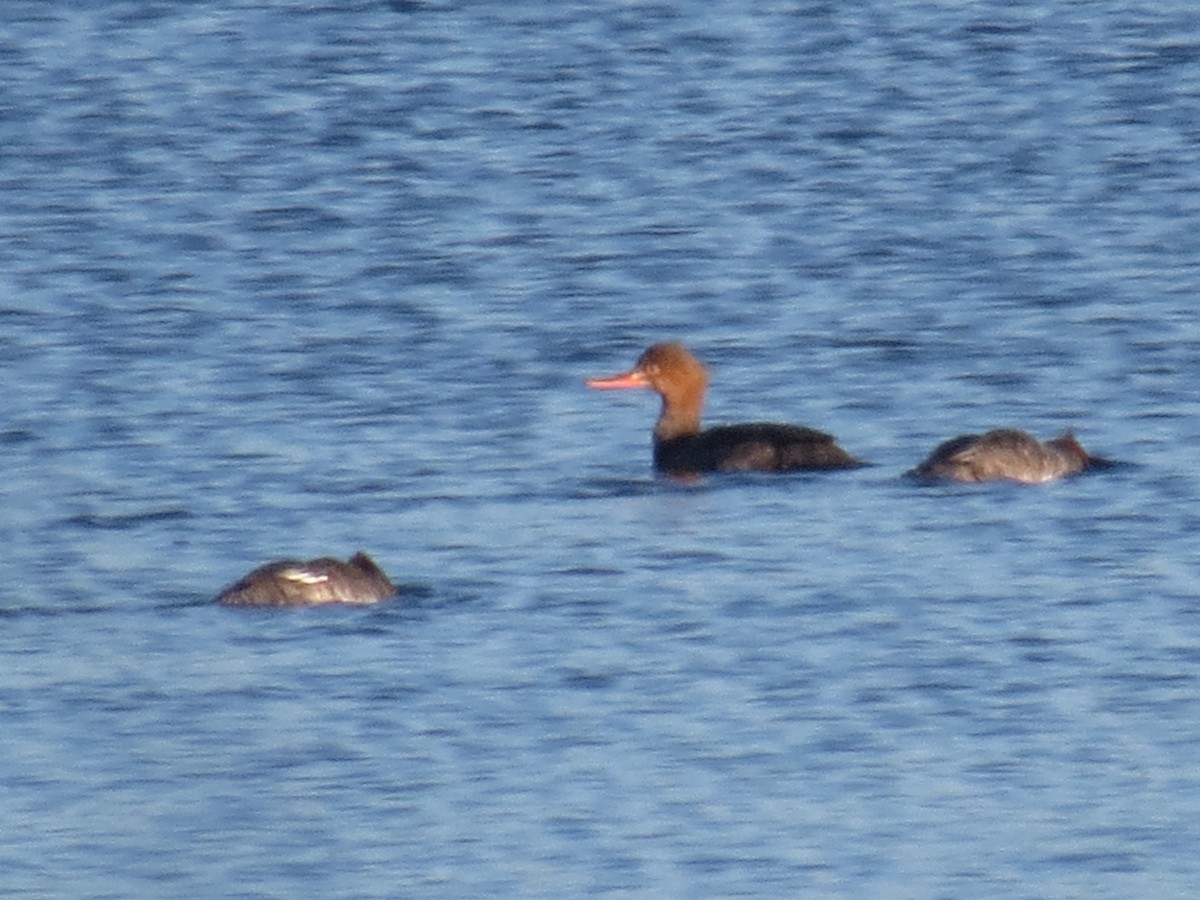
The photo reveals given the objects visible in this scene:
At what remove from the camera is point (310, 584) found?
11570 mm

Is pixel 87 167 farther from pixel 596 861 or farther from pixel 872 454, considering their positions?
pixel 596 861

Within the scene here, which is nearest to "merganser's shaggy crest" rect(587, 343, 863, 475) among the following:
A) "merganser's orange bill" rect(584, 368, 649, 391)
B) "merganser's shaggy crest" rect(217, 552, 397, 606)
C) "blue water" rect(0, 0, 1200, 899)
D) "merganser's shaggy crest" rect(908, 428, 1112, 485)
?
"merganser's orange bill" rect(584, 368, 649, 391)

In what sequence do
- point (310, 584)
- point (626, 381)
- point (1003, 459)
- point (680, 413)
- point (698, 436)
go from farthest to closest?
point (626, 381) < point (680, 413) < point (698, 436) < point (1003, 459) < point (310, 584)

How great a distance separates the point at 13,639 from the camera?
11.3 meters

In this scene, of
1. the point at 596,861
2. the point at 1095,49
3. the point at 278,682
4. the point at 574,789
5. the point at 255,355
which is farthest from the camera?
the point at 1095,49

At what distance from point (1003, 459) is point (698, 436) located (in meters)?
1.52

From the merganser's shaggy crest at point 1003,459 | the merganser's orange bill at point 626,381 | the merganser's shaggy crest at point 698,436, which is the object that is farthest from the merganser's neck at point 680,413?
the merganser's shaggy crest at point 1003,459

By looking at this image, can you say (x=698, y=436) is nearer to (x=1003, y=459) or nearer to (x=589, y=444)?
(x=589, y=444)

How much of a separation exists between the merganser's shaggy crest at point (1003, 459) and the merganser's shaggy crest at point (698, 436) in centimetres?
42

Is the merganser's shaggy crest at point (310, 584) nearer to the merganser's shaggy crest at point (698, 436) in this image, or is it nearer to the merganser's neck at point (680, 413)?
the merganser's shaggy crest at point (698, 436)

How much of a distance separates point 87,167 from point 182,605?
35.3 feet

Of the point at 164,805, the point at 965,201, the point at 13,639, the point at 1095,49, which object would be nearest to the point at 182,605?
the point at 13,639

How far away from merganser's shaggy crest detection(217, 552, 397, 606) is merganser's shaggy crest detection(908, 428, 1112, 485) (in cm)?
272

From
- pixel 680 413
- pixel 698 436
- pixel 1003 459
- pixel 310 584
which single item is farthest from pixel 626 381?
pixel 310 584
